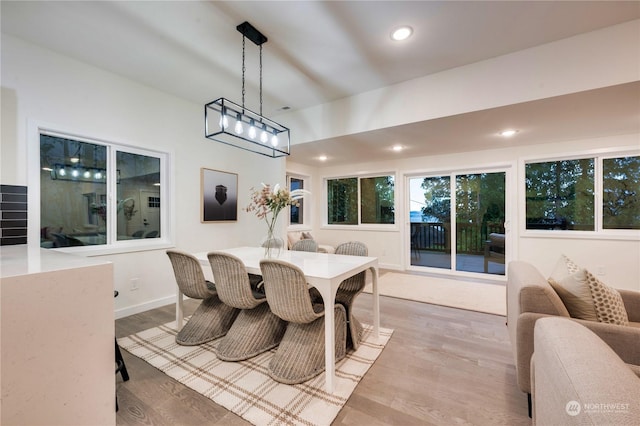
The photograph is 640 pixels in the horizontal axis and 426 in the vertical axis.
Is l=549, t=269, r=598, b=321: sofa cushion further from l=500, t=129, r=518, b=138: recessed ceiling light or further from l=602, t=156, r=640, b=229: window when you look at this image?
l=602, t=156, r=640, b=229: window

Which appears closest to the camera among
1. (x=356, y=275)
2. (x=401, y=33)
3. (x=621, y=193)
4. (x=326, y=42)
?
(x=401, y=33)

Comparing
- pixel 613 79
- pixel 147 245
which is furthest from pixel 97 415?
pixel 613 79

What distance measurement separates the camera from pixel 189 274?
2.27 metres

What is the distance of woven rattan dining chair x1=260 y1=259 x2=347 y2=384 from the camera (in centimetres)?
172

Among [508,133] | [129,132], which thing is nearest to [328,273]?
[129,132]

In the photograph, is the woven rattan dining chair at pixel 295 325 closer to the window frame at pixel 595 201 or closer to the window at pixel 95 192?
the window at pixel 95 192

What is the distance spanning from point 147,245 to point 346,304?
8.09 ft

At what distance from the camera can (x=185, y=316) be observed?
2947mm

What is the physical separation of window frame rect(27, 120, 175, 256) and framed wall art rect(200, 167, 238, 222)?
0.46m

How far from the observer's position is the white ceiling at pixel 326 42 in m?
1.97

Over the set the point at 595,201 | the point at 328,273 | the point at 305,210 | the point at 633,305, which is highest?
the point at 595,201

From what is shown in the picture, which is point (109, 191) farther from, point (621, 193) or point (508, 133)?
point (621, 193)

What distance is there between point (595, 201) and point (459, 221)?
1.81m

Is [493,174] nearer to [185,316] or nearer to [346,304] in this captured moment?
[346,304]
